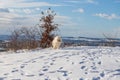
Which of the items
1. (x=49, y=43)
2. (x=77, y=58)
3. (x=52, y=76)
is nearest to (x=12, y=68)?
(x=52, y=76)

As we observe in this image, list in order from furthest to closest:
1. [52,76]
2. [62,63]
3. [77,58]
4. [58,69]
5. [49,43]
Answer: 1. [49,43]
2. [77,58]
3. [62,63]
4. [58,69]
5. [52,76]

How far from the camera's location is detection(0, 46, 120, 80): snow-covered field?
11.0 metres

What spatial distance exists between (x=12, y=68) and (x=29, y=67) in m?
0.63

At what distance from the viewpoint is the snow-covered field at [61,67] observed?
10976mm

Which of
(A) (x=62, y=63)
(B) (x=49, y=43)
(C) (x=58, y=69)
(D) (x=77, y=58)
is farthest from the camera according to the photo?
(B) (x=49, y=43)

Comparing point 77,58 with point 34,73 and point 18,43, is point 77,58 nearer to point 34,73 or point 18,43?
point 34,73

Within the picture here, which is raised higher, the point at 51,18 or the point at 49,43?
the point at 51,18

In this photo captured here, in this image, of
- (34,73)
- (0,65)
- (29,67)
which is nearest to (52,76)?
(34,73)

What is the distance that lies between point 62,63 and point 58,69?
104 centimetres

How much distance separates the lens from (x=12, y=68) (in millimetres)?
12422

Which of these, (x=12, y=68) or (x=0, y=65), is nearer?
(x=12, y=68)

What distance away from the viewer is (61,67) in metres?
12.3

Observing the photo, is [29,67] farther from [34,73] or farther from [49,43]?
Result: [49,43]

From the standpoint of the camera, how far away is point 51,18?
28562mm
